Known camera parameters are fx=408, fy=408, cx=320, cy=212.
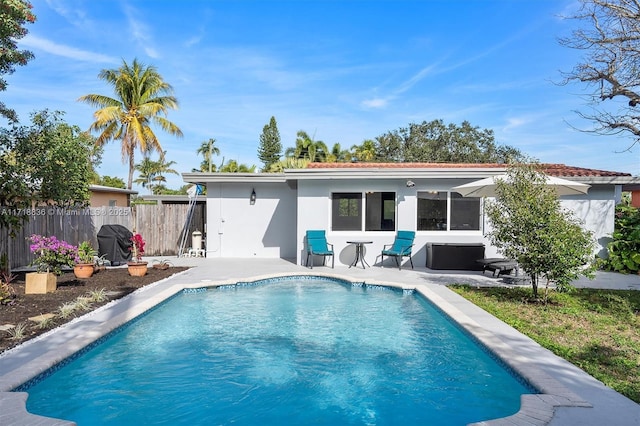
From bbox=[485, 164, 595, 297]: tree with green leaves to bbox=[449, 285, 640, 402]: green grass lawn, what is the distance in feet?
1.97

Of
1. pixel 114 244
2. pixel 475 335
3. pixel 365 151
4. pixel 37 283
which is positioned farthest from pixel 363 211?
pixel 365 151

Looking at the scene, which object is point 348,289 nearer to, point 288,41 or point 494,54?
point 288,41

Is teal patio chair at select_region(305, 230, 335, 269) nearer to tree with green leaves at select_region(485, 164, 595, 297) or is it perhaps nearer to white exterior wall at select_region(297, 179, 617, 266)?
white exterior wall at select_region(297, 179, 617, 266)

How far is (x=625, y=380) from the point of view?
167 inches

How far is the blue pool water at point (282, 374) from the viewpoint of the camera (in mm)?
4082

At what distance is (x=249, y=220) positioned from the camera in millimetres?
15164

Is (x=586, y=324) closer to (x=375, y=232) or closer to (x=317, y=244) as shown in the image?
(x=375, y=232)

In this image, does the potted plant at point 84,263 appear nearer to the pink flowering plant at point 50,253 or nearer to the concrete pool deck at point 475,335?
the pink flowering plant at point 50,253

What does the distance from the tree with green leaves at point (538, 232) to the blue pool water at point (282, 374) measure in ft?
6.76

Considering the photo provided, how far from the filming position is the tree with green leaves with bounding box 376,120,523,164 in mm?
34312

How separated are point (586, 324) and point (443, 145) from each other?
3017 centimetres

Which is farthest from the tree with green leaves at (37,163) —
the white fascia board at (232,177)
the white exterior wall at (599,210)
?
the white exterior wall at (599,210)

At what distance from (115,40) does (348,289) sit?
13.1 meters

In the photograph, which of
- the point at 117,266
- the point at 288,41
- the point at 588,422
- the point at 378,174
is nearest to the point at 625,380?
the point at 588,422
